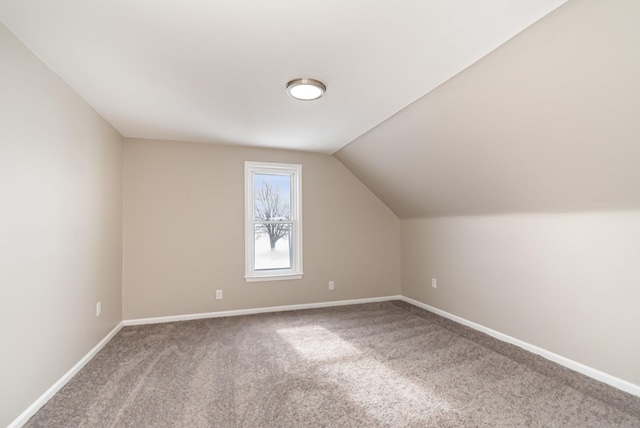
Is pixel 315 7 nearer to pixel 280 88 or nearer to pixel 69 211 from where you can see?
pixel 280 88

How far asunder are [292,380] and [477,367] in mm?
1517

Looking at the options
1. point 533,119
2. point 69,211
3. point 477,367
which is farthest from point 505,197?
point 69,211

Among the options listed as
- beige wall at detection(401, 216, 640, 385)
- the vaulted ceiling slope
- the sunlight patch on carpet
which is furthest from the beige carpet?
the vaulted ceiling slope

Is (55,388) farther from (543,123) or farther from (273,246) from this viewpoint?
(543,123)

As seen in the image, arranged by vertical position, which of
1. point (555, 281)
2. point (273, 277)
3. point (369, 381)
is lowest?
point (369, 381)

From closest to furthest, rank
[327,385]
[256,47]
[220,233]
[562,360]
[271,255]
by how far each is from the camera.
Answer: [256,47], [327,385], [562,360], [220,233], [271,255]

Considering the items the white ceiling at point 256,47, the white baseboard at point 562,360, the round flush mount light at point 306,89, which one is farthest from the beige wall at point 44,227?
the white baseboard at point 562,360

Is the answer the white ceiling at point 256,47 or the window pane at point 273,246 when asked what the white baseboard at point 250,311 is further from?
the white ceiling at point 256,47

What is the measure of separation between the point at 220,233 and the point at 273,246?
77cm

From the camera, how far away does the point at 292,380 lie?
243 centimetres

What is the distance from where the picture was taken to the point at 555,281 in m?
2.70

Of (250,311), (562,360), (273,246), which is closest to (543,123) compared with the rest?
(562,360)

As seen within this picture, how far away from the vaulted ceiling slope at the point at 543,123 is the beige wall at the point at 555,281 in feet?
0.56

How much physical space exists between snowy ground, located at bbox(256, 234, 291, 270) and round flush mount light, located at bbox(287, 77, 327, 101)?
7.76 ft
